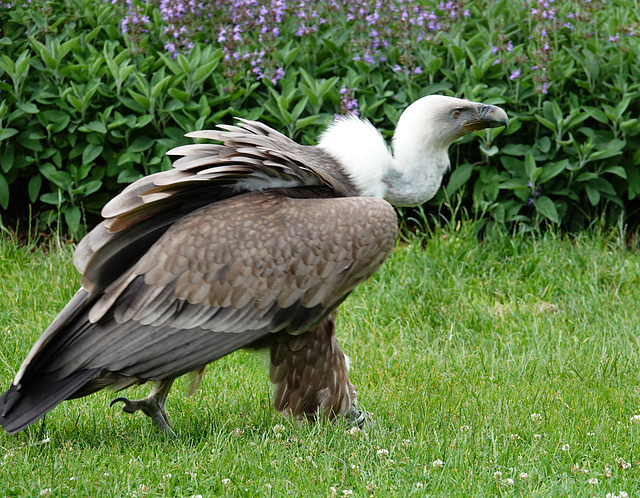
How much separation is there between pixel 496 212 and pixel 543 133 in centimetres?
77

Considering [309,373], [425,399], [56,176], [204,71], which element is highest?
[204,71]

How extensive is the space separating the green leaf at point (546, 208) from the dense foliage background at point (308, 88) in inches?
0.4

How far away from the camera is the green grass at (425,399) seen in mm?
3729

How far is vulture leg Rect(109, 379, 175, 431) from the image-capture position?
436cm

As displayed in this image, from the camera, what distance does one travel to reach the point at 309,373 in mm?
Answer: 4242

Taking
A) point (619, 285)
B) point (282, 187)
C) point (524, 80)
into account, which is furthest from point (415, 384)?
point (524, 80)

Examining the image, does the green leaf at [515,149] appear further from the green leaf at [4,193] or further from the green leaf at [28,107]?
the green leaf at [4,193]

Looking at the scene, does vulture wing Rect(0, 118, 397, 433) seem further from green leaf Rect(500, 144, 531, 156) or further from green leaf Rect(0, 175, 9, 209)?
green leaf Rect(500, 144, 531, 156)

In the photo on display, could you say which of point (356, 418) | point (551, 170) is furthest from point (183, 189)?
point (551, 170)

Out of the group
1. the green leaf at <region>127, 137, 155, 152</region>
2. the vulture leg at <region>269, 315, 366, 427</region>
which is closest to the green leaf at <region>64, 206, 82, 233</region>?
the green leaf at <region>127, 137, 155, 152</region>

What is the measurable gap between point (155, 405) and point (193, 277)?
747 mm

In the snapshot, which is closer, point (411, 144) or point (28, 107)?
point (411, 144)

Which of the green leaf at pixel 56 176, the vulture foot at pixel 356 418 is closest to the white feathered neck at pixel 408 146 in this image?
the vulture foot at pixel 356 418

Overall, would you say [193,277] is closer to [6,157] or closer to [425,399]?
[425,399]
